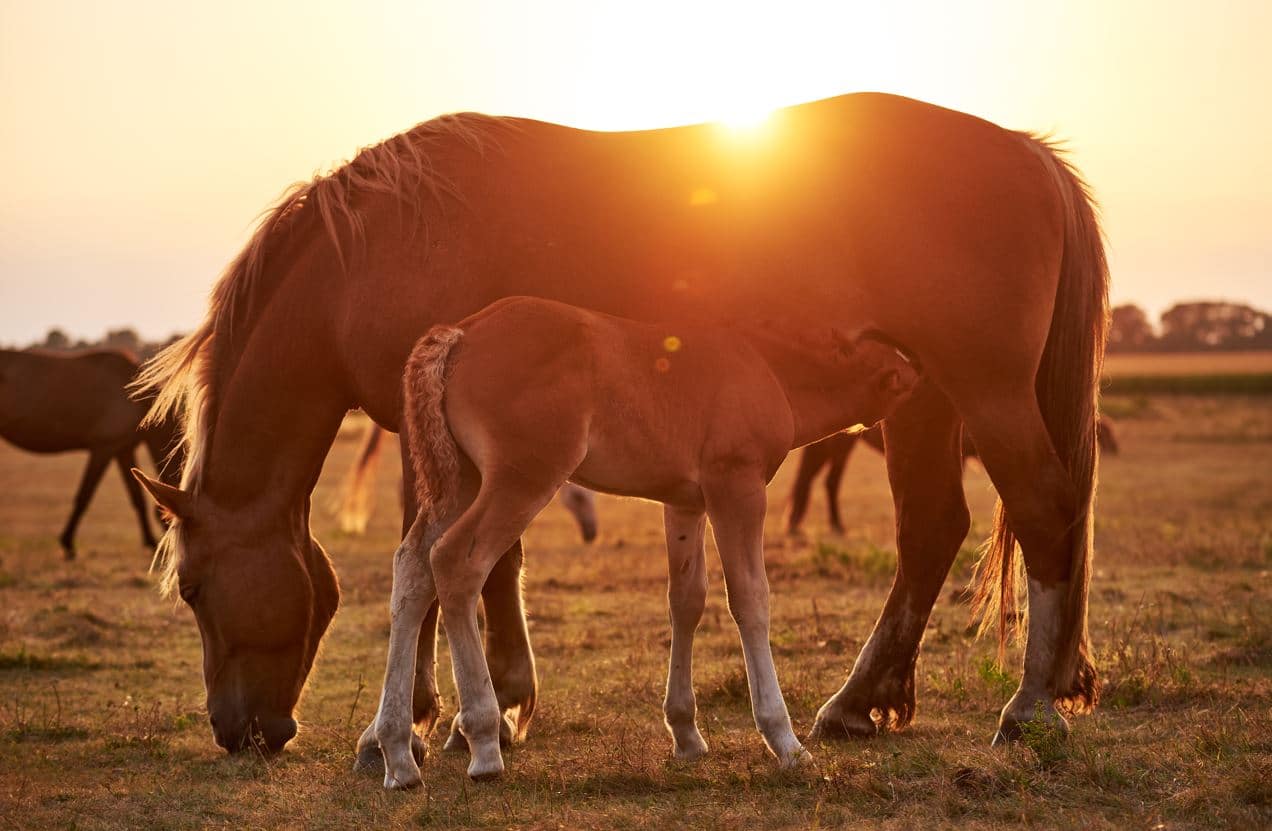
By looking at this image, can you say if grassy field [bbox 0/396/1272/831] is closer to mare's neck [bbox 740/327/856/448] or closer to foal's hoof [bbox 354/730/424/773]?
foal's hoof [bbox 354/730/424/773]

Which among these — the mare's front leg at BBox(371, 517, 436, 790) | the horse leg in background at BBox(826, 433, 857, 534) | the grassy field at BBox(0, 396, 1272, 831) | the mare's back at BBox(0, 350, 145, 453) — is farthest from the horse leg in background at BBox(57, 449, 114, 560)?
the mare's front leg at BBox(371, 517, 436, 790)

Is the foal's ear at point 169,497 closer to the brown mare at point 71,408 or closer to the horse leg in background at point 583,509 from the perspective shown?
the brown mare at point 71,408

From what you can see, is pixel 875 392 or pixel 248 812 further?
pixel 875 392

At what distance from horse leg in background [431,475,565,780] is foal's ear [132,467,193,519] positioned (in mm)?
1470

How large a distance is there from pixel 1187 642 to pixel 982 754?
10.7 ft

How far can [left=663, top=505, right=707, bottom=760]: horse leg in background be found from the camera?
17.8 ft

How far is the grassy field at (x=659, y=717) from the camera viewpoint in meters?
4.60

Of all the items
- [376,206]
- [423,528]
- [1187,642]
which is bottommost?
[1187,642]

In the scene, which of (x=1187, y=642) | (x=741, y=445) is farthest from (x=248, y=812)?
(x=1187, y=642)

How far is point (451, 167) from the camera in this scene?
600cm

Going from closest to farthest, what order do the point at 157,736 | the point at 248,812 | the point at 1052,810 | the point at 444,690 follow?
the point at 1052,810
the point at 248,812
the point at 157,736
the point at 444,690

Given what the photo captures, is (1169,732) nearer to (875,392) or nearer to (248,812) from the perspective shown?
(875,392)

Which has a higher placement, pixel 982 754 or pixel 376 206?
pixel 376 206

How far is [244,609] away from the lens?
19.0 ft
